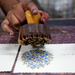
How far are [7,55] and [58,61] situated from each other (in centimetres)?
33

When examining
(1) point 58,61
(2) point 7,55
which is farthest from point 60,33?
(2) point 7,55

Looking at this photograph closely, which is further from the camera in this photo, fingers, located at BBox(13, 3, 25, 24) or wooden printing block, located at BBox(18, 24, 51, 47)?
fingers, located at BBox(13, 3, 25, 24)

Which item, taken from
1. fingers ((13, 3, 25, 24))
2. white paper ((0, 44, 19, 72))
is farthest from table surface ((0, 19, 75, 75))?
fingers ((13, 3, 25, 24))

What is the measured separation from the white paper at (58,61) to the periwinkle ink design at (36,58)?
0.02 metres

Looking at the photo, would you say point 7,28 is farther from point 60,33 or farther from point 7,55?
point 60,33

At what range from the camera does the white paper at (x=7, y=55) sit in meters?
0.53

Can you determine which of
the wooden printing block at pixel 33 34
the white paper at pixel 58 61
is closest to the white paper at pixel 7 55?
the white paper at pixel 58 61

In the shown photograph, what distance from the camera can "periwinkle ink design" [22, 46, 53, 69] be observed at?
1.76ft

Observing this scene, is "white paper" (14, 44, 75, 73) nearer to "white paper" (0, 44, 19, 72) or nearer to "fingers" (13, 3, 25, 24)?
"white paper" (0, 44, 19, 72)

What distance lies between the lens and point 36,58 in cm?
58

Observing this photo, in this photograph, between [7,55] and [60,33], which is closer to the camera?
[7,55]

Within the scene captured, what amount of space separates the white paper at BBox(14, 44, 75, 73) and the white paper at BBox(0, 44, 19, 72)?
0.04m

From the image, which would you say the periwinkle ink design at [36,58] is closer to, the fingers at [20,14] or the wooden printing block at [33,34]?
the wooden printing block at [33,34]

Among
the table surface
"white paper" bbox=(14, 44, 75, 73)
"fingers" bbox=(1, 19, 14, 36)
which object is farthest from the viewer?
the table surface
